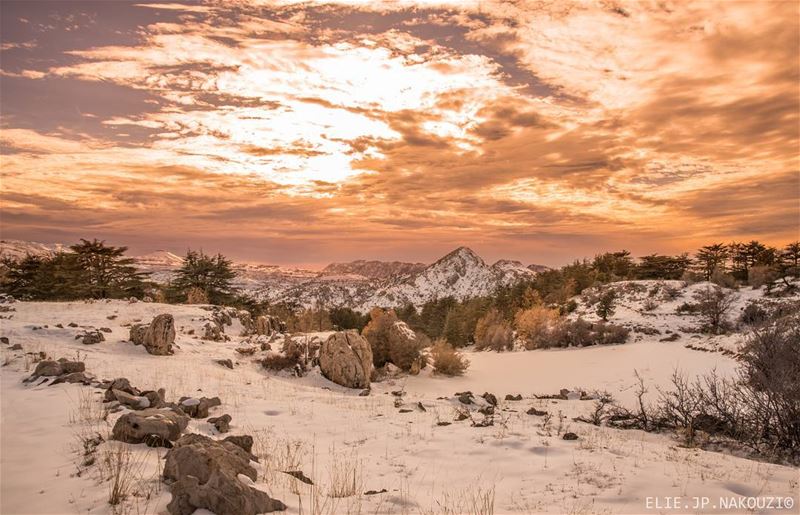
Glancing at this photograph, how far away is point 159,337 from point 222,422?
1117cm

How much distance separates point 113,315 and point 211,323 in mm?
4924

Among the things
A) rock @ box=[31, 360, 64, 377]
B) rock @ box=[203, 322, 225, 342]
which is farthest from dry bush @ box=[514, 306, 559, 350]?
rock @ box=[31, 360, 64, 377]

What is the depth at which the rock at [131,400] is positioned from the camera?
9495 mm

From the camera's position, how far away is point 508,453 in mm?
8492

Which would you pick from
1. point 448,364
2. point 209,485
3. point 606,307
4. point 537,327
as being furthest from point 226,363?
point 606,307

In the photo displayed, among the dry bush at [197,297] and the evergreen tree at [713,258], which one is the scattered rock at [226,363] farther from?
the evergreen tree at [713,258]

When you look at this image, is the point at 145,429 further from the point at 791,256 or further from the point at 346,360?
the point at 791,256

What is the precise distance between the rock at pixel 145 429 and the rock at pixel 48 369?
6426mm

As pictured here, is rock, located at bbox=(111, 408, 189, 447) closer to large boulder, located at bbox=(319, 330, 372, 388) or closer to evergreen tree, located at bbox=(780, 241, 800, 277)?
large boulder, located at bbox=(319, 330, 372, 388)

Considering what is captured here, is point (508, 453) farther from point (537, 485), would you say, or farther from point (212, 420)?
point (212, 420)

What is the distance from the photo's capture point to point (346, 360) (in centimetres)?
2014

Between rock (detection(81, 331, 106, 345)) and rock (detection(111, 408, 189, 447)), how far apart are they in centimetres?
1322

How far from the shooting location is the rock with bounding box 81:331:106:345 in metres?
17.9

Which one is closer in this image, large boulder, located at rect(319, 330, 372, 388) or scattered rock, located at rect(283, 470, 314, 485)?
scattered rock, located at rect(283, 470, 314, 485)
